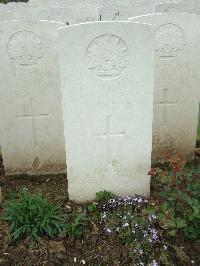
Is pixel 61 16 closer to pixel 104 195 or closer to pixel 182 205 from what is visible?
pixel 104 195

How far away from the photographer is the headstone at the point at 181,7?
6.16 meters

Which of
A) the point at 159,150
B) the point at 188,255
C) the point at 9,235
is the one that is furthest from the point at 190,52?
the point at 9,235

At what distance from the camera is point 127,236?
331cm

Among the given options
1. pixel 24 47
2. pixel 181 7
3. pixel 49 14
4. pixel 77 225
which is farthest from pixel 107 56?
pixel 181 7

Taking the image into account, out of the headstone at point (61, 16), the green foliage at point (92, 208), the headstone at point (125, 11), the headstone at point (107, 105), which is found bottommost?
the green foliage at point (92, 208)

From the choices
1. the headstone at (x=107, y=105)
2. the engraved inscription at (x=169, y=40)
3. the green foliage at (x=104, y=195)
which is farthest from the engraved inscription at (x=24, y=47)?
the green foliage at (x=104, y=195)

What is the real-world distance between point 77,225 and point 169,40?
240 cm

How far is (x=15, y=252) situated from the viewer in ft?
10.5

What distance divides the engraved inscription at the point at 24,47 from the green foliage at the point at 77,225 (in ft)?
6.05

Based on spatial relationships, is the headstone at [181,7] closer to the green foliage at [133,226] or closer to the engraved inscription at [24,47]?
the engraved inscription at [24,47]

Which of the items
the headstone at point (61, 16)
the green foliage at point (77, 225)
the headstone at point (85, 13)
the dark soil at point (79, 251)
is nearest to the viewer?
the dark soil at point (79, 251)

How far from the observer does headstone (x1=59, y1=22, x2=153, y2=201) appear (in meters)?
3.30

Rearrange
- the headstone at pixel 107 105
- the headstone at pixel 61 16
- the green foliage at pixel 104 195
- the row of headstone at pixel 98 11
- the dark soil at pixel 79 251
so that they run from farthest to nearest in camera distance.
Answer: the row of headstone at pixel 98 11 → the headstone at pixel 61 16 → the green foliage at pixel 104 195 → the headstone at pixel 107 105 → the dark soil at pixel 79 251

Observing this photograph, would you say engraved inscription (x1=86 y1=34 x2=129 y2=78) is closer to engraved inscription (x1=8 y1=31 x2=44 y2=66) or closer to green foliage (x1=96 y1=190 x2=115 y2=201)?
engraved inscription (x1=8 y1=31 x2=44 y2=66)
